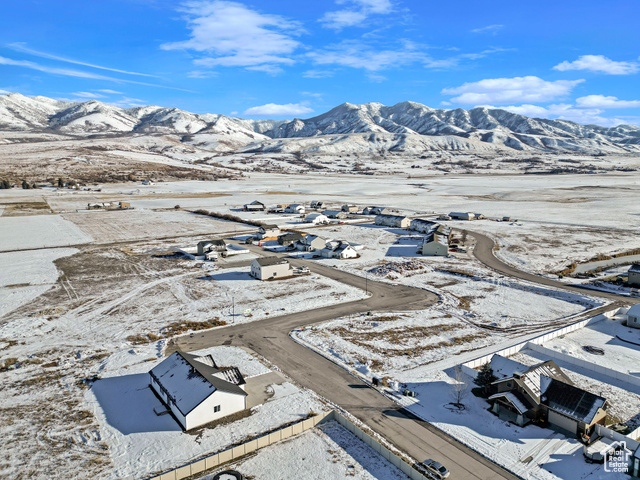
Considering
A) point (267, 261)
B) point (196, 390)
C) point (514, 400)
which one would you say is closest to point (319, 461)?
point (196, 390)

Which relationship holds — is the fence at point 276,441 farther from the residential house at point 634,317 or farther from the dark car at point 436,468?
the residential house at point 634,317

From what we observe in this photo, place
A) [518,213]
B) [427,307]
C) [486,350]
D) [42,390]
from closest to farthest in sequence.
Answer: [42,390] → [486,350] → [427,307] → [518,213]

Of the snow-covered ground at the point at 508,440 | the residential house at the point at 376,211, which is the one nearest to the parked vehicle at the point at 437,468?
the snow-covered ground at the point at 508,440

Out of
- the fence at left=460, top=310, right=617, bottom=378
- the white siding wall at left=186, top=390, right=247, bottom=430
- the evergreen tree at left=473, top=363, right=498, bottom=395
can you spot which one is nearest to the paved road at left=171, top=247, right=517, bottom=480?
the white siding wall at left=186, top=390, right=247, bottom=430

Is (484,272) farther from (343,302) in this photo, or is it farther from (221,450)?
(221,450)

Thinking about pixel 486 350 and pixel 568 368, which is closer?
pixel 568 368

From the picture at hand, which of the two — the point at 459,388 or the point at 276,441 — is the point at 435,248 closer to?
the point at 459,388

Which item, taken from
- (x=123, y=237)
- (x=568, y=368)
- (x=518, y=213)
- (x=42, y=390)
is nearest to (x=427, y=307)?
(x=568, y=368)
